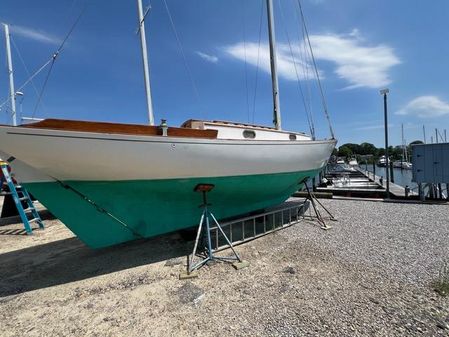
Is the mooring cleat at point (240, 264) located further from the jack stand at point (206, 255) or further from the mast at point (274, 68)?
the mast at point (274, 68)

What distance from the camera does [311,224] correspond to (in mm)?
6402

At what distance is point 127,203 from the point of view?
4145 millimetres

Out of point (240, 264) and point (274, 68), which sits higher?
point (274, 68)

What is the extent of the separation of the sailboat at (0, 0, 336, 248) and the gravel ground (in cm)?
84

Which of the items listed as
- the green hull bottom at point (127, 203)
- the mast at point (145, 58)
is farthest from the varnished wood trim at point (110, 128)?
the mast at point (145, 58)

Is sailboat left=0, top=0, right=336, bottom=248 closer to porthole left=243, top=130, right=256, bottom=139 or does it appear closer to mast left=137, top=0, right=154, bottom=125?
porthole left=243, top=130, right=256, bottom=139

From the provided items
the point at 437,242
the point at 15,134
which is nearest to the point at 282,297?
the point at 437,242

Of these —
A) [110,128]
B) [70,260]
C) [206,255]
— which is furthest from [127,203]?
[70,260]

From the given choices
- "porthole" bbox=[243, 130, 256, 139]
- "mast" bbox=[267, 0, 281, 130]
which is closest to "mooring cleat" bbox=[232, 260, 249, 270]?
"porthole" bbox=[243, 130, 256, 139]

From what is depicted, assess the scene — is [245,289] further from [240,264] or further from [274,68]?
[274,68]

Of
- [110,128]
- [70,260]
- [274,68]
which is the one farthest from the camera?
[274,68]

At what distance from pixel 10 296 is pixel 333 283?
15.1ft

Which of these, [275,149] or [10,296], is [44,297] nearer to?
[10,296]

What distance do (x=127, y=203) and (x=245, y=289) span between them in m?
2.38
